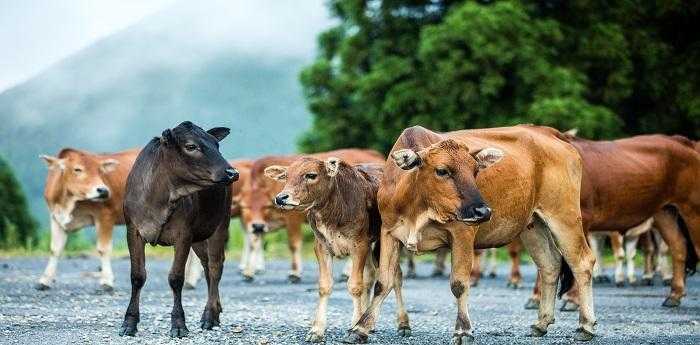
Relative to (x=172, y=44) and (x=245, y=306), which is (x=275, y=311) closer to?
(x=245, y=306)

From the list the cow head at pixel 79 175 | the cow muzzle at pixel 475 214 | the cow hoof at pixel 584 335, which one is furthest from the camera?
the cow head at pixel 79 175

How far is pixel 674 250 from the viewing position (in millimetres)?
15953

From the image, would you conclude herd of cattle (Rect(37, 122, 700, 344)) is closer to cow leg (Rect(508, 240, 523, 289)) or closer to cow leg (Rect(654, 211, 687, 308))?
cow leg (Rect(654, 211, 687, 308))

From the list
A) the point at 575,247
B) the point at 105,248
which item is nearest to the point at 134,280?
the point at 575,247

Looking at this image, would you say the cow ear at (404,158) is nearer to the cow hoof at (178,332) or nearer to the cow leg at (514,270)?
the cow hoof at (178,332)

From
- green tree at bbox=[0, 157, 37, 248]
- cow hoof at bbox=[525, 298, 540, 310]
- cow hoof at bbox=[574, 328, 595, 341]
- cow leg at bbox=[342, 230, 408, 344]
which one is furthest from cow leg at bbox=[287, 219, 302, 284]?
green tree at bbox=[0, 157, 37, 248]

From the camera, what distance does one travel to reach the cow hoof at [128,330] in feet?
36.5

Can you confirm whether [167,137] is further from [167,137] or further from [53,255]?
[53,255]

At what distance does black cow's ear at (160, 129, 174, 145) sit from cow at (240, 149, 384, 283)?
8.76 metres

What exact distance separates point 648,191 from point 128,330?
289 inches

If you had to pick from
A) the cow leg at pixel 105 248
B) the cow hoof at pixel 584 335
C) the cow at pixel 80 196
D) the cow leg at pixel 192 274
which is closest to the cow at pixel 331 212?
the cow hoof at pixel 584 335

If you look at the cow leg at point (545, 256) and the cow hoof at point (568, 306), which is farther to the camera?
the cow hoof at point (568, 306)

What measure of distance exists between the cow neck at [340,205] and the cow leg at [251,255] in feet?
30.6

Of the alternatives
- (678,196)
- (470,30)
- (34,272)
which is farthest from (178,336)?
(470,30)
